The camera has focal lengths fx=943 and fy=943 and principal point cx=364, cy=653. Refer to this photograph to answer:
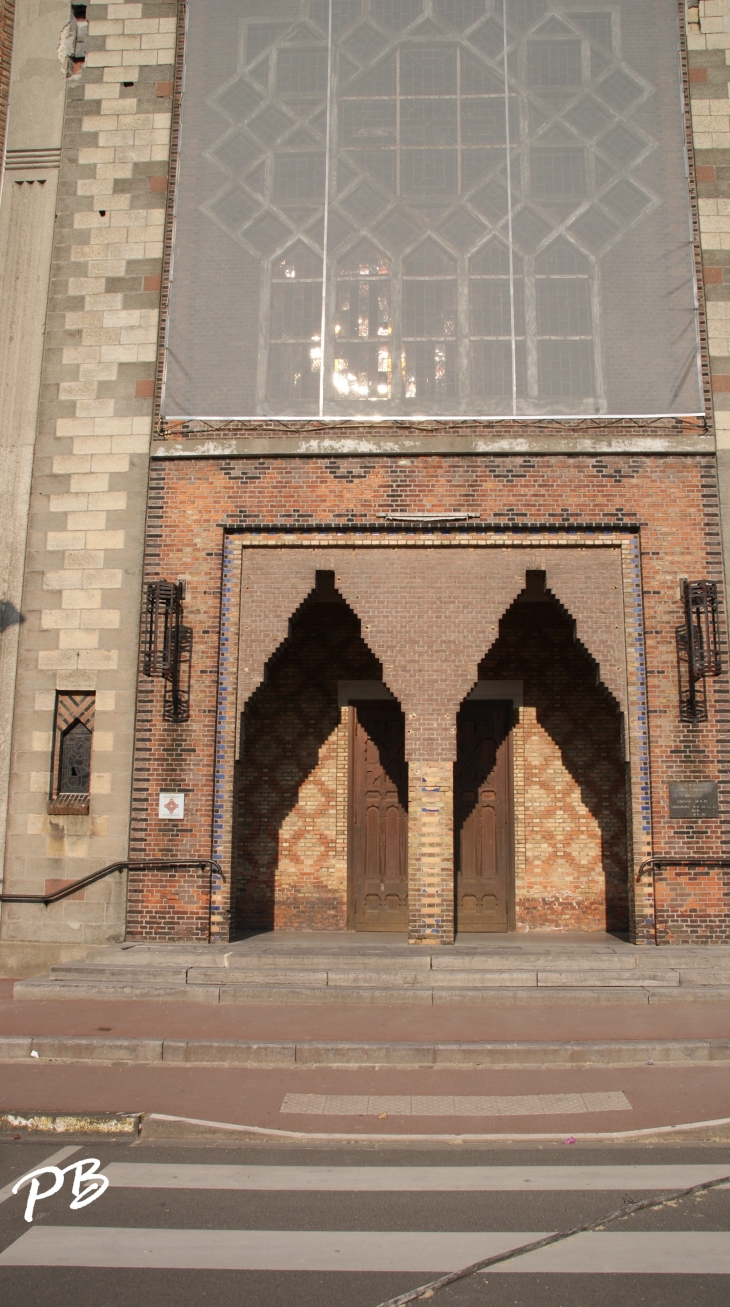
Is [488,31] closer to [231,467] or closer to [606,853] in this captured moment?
[231,467]

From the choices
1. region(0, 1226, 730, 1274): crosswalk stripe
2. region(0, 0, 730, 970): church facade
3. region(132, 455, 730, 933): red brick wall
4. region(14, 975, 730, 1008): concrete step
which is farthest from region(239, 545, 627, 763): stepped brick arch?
region(0, 1226, 730, 1274): crosswalk stripe

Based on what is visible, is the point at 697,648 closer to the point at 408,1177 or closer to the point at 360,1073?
the point at 360,1073

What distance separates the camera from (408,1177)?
5070 mm

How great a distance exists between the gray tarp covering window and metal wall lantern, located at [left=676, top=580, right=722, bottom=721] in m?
2.40

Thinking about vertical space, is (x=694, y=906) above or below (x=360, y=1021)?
above

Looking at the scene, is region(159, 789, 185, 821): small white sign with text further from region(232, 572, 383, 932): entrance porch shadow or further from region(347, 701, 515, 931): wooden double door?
region(347, 701, 515, 931): wooden double door

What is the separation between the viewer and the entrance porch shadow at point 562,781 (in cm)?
1220

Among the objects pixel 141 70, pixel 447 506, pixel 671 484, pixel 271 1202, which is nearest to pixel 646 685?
pixel 671 484

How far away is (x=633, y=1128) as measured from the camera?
572 centimetres

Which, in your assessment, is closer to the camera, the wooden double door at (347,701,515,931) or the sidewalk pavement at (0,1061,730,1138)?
the sidewalk pavement at (0,1061,730,1138)

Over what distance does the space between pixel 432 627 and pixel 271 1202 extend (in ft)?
23.7

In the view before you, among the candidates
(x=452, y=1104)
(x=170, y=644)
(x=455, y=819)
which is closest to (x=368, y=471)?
(x=170, y=644)

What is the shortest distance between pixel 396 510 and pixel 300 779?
391 cm

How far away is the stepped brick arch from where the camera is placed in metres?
11.0
